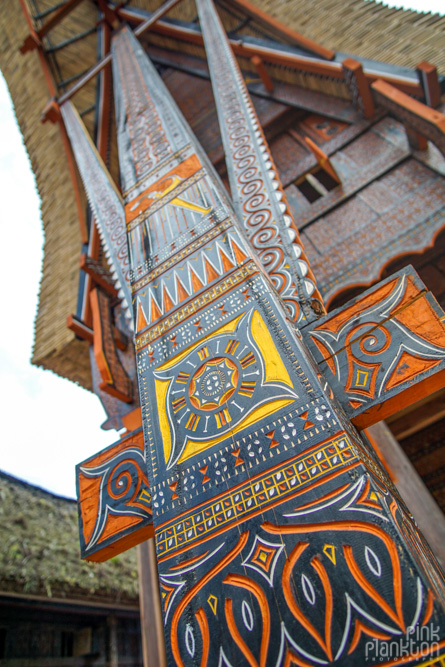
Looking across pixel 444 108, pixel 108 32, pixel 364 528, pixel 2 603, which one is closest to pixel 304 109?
pixel 444 108

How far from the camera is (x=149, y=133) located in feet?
8.54

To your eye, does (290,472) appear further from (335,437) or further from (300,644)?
(300,644)

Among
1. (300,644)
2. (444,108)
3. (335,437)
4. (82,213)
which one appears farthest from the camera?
(82,213)

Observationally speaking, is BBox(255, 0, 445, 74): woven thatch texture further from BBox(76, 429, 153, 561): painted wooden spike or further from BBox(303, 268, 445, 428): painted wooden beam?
BBox(76, 429, 153, 561): painted wooden spike

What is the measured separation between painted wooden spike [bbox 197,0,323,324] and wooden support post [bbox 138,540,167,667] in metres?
2.52

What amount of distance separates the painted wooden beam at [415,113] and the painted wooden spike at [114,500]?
2614mm

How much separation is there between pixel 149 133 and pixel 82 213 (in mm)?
2142

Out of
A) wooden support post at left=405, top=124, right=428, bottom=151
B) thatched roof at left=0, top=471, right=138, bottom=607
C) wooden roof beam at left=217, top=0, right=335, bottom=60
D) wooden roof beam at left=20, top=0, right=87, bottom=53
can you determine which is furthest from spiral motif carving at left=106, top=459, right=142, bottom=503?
wooden roof beam at left=20, top=0, right=87, bottom=53

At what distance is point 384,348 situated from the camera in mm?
1113

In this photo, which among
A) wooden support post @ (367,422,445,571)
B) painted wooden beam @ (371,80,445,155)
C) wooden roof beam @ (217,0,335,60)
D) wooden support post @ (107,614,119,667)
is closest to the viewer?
wooden support post @ (367,422,445,571)

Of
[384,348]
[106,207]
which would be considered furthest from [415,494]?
[106,207]

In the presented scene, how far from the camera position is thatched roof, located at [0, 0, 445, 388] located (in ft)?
11.4

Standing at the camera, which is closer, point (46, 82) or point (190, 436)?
point (190, 436)

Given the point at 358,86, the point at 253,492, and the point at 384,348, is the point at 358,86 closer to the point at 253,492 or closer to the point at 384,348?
the point at 384,348
